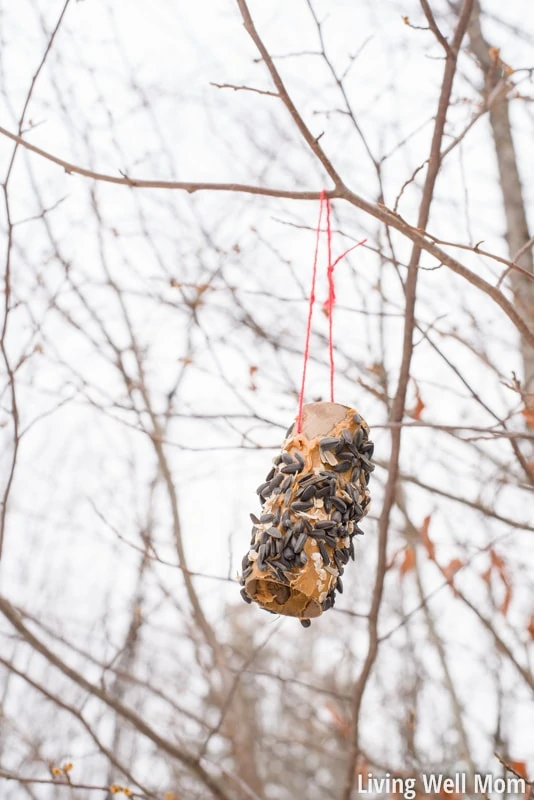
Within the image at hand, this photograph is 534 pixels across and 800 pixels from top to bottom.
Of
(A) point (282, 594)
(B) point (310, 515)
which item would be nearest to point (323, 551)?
(B) point (310, 515)

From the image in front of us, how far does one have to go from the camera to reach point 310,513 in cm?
177

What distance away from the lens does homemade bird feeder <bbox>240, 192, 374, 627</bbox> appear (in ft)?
5.75

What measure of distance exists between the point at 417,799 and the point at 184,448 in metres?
2.12

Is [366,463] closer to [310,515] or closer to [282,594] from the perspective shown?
[310,515]

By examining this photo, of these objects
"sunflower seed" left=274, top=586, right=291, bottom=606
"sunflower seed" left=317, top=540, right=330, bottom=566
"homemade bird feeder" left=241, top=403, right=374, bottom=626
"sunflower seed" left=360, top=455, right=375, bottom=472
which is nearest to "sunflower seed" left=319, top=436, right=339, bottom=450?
"homemade bird feeder" left=241, top=403, right=374, bottom=626

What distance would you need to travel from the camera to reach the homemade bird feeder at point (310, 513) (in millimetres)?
1752

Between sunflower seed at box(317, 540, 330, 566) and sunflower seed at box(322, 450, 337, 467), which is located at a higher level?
sunflower seed at box(322, 450, 337, 467)

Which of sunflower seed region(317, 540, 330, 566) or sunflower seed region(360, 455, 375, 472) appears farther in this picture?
sunflower seed region(360, 455, 375, 472)

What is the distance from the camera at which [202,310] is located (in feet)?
12.1

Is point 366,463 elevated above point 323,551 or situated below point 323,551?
above

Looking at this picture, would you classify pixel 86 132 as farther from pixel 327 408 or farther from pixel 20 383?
pixel 327 408

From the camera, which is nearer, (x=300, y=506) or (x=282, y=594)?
(x=300, y=506)

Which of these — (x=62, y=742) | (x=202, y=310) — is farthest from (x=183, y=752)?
(x=62, y=742)

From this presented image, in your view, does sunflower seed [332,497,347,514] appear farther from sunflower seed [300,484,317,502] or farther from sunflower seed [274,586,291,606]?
sunflower seed [274,586,291,606]
